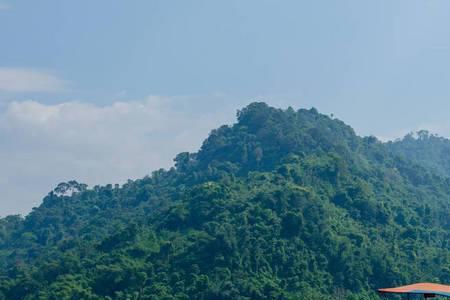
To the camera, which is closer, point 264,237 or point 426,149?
point 264,237

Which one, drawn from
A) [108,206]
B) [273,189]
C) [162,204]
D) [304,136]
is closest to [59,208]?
[108,206]

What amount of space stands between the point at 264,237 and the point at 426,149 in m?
64.0

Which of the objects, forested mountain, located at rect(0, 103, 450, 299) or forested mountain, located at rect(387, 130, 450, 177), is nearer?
forested mountain, located at rect(0, 103, 450, 299)

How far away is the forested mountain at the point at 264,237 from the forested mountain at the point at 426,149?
34.8m

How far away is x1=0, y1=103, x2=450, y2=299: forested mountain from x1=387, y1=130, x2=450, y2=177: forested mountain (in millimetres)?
34752

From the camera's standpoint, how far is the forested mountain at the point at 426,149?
341 ft

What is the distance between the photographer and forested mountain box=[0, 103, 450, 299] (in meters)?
46.8

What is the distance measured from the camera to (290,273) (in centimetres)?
4703

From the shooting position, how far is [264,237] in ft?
160

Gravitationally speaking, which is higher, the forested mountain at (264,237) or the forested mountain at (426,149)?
the forested mountain at (426,149)

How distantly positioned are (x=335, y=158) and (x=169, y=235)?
46.3 feet

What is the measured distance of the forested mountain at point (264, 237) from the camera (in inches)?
1842

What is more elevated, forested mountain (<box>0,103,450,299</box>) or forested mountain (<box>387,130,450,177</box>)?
forested mountain (<box>387,130,450,177</box>)

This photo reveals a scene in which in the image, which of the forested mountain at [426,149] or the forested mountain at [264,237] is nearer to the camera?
the forested mountain at [264,237]
